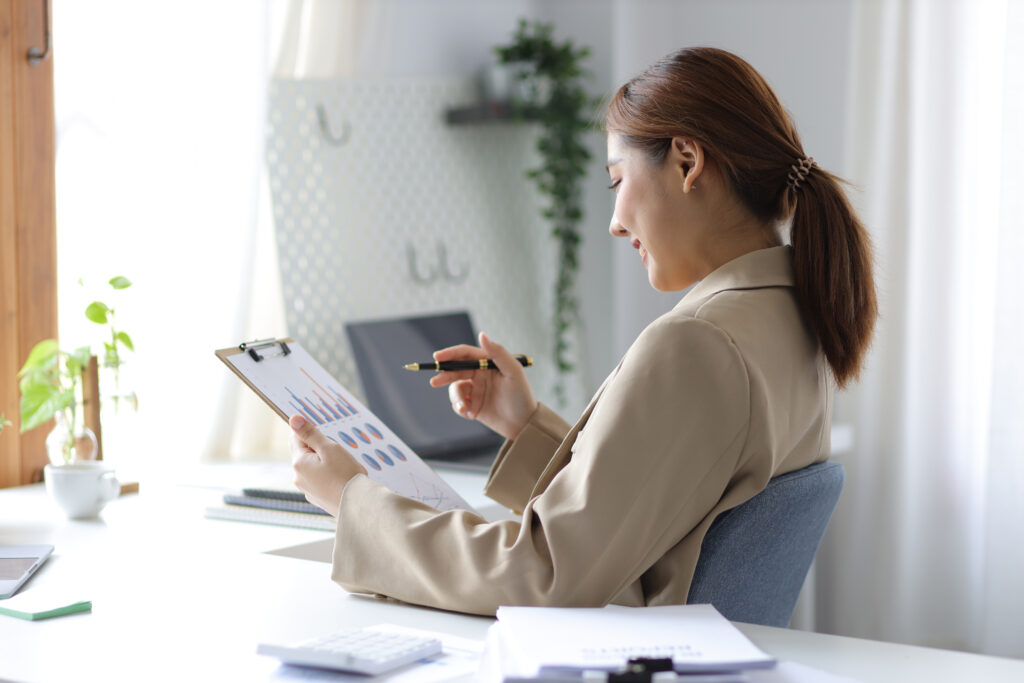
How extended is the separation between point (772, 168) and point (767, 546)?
41cm

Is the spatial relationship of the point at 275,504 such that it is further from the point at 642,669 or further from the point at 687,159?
the point at 642,669

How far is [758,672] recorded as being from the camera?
890mm

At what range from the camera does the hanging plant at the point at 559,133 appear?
3.15 metres

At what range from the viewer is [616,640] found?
2.88ft

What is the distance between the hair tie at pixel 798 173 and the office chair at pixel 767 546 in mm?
316

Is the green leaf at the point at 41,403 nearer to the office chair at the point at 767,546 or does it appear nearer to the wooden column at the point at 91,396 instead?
the wooden column at the point at 91,396

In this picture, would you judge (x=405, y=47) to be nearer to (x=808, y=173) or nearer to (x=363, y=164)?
(x=363, y=164)

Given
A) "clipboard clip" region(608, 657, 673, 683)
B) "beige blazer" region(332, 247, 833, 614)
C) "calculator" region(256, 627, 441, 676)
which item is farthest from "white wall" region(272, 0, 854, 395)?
"clipboard clip" region(608, 657, 673, 683)

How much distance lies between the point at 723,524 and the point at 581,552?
0.57 feet

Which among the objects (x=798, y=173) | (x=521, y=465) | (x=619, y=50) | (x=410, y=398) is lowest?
(x=410, y=398)

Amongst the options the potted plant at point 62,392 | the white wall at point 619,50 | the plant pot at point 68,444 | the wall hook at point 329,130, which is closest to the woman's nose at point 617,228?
the potted plant at point 62,392

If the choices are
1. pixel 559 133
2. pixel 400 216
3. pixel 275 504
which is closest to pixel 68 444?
pixel 275 504

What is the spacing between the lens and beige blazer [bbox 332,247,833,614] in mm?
996

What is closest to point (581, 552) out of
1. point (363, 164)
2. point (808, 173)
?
point (808, 173)
